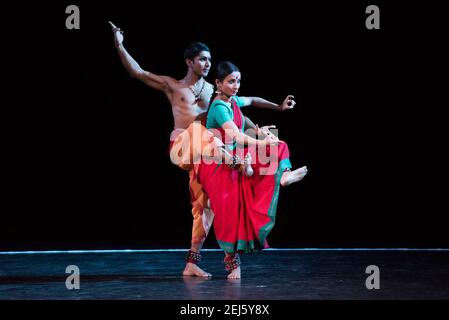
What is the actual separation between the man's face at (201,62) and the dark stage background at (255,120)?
5.07 feet

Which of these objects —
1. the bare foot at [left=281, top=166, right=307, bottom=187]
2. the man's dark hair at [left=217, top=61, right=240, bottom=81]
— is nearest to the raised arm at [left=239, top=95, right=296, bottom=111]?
the man's dark hair at [left=217, top=61, right=240, bottom=81]

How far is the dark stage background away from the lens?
5.23 m

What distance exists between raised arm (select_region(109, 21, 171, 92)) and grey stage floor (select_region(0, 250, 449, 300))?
3.50 feet

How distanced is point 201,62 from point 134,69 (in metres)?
0.39

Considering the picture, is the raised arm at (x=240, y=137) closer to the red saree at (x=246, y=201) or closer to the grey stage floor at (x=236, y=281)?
the red saree at (x=246, y=201)

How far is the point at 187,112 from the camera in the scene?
3.90 meters

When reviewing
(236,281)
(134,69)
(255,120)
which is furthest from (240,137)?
(255,120)

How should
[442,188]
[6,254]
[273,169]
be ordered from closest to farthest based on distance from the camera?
[273,169] → [6,254] → [442,188]

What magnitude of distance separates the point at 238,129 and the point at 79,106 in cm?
208

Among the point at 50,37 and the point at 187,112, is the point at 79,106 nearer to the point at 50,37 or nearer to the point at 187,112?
the point at 50,37

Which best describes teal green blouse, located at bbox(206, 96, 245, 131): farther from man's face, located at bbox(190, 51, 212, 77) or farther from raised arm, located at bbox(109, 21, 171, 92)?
raised arm, located at bbox(109, 21, 171, 92)

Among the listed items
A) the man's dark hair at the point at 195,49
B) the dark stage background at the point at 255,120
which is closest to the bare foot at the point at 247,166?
the man's dark hair at the point at 195,49

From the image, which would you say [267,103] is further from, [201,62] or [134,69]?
[134,69]

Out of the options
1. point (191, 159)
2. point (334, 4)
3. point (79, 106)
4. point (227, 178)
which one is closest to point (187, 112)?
point (191, 159)
